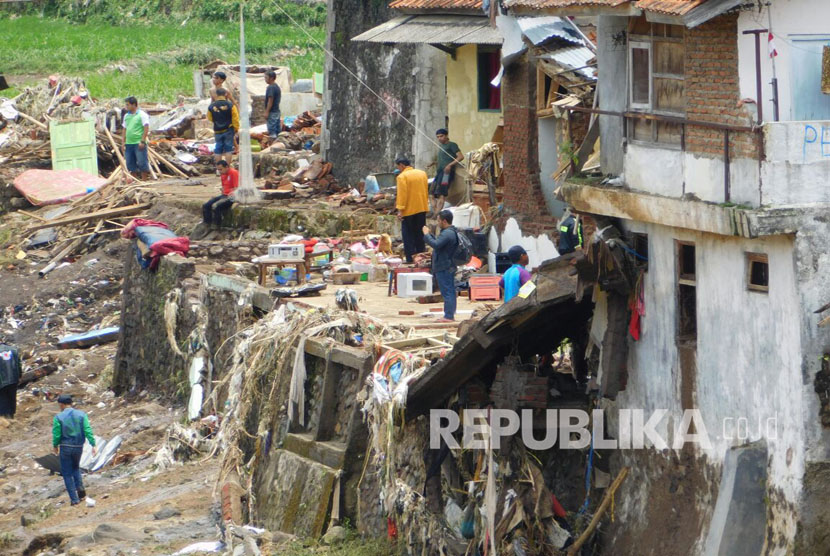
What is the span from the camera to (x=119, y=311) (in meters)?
27.3

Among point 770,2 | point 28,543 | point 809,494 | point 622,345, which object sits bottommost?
point 28,543

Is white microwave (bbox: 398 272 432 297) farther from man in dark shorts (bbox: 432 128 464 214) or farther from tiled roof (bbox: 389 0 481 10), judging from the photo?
tiled roof (bbox: 389 0 481 10)

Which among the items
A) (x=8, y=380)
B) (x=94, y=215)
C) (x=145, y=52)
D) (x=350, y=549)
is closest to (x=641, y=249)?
(x=350, y=549)

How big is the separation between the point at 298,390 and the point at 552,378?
10.7 feet

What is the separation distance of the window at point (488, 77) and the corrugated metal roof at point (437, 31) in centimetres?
73

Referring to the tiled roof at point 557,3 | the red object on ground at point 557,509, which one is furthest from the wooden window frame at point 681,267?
the red object on ground at point 557,509

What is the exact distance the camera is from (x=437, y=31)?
2267 centimetres

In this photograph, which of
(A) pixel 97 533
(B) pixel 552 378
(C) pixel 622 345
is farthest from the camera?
(A) pixel 97 533

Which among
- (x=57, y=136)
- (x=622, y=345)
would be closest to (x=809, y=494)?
(x=622, y=345)

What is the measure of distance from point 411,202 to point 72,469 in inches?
213

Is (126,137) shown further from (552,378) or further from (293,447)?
(552,378)

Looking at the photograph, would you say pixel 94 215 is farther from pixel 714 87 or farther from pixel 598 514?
pixel 714 87

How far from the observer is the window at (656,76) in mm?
13242

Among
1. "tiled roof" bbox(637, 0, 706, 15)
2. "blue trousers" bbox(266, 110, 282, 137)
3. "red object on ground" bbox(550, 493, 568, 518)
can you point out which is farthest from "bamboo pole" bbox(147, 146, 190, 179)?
"tiled roof" bbox(637, 0, 706, 15)
